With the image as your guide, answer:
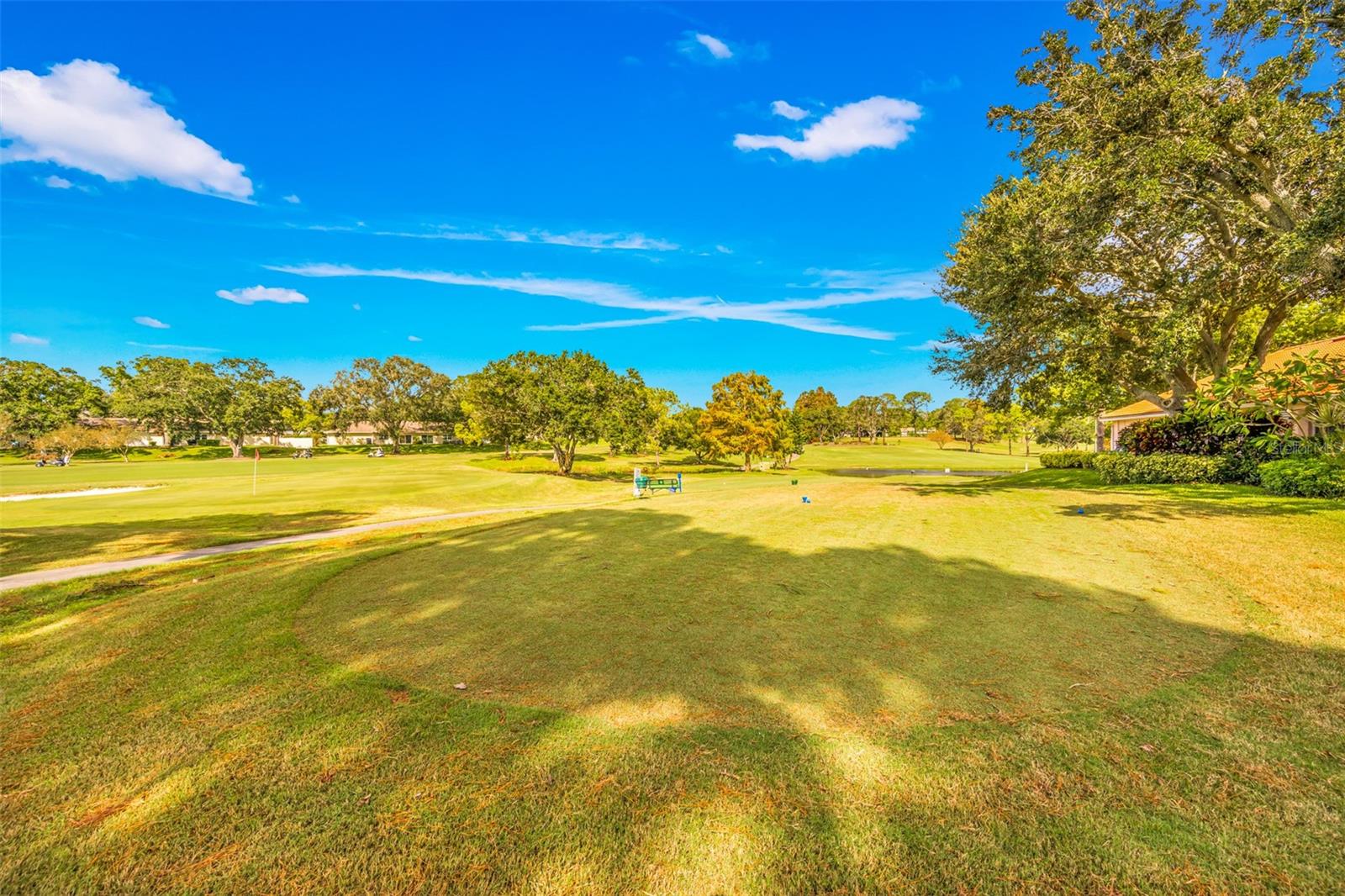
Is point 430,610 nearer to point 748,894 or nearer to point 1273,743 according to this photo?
point 748,894

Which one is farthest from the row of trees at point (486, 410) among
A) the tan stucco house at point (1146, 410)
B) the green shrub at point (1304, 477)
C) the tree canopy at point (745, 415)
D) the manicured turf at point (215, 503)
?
the green shrub at point (1304, 477)

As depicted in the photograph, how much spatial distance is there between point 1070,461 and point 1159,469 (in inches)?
562

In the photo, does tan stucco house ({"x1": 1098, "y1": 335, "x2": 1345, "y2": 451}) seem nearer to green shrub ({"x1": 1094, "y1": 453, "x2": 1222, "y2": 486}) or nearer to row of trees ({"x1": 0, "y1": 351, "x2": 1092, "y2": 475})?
green shrub ({"x1": 1094, "y1": 453, "x2": 1222, "y2": 486})

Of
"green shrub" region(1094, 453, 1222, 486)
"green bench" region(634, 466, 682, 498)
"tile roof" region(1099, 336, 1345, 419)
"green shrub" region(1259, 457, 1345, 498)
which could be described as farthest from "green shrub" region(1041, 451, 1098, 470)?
"green bench" region(634, 466, 682, 498)

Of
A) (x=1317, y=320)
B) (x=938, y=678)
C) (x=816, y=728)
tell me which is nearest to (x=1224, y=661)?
(x=938, y=678)

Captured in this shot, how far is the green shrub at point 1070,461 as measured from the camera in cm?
3107

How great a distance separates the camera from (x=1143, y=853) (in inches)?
102

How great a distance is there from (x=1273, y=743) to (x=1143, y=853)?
1986mm

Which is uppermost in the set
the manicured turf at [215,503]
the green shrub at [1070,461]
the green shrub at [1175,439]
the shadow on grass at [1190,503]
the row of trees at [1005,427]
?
the row of trees at [1005,427]

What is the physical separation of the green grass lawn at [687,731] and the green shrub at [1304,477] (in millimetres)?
8110

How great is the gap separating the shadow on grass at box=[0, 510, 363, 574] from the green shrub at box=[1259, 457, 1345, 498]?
2880 cm

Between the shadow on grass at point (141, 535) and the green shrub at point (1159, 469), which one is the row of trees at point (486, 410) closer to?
the shadow on grass at point (141, 535)

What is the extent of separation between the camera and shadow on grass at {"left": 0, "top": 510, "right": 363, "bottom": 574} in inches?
469

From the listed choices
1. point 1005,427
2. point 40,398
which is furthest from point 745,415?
point 40,398
